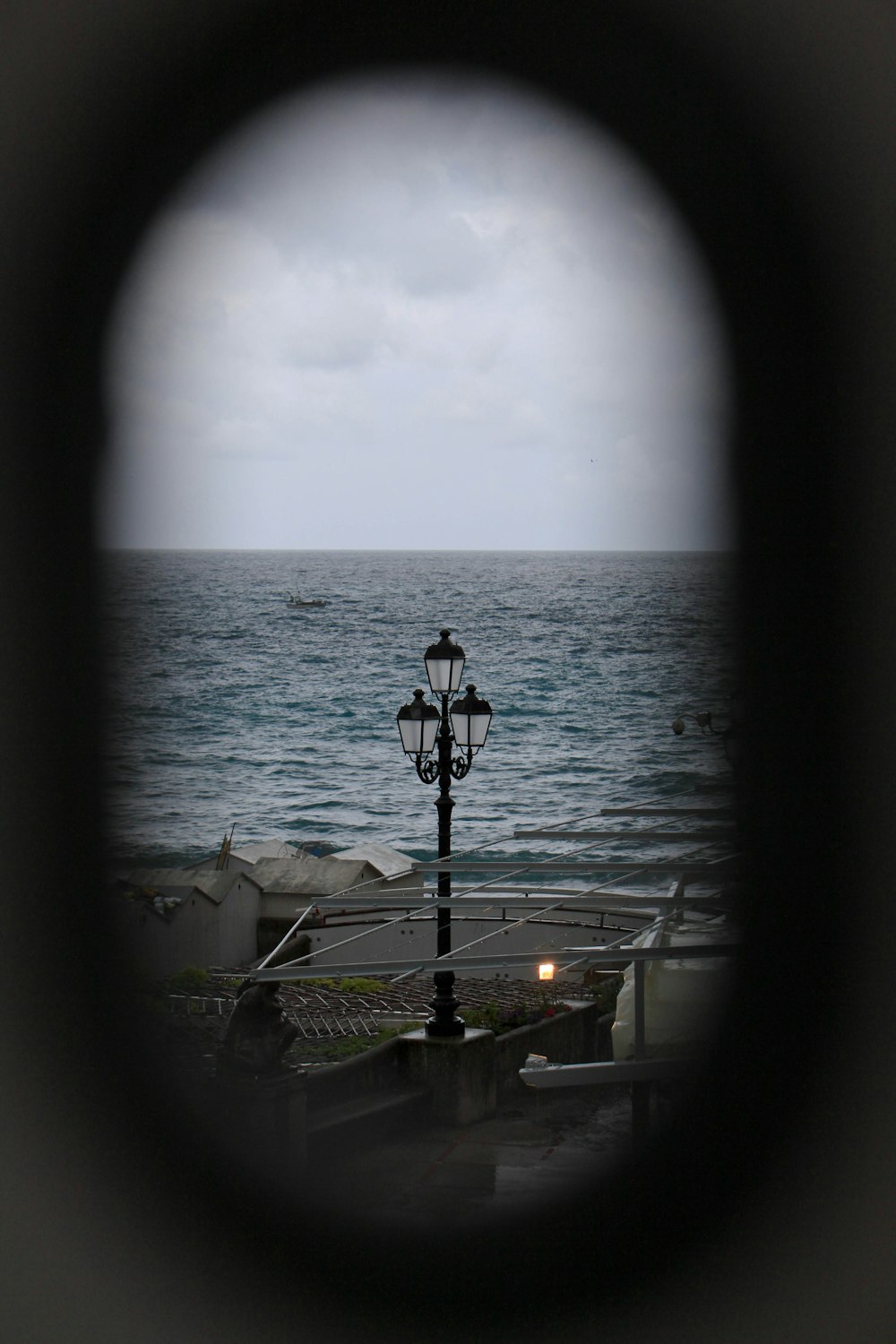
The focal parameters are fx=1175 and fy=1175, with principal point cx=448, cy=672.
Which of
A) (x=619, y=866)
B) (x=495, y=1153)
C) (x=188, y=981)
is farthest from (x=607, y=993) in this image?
(x=619, y=866)

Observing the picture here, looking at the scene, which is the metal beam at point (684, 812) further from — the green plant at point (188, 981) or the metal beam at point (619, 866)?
the green plant at point (188, 981)

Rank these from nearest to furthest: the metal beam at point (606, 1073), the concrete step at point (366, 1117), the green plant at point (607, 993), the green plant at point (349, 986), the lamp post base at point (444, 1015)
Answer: the metal beam at point (606, 1073)
the concrete step at point (366, 1117)
the lamp post base at point (444, 1015)
the green plant at point (607, 993)
the green plant at point (349, 986)

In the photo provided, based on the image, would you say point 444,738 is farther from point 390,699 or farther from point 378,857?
point 390,699

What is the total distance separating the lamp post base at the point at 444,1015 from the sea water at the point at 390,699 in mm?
8524

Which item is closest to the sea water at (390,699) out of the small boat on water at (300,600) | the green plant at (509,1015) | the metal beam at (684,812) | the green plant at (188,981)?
the small boat on water at (300,600)

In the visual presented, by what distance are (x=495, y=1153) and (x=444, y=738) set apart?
149cm

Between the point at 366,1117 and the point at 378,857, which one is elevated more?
the point at 366,1117

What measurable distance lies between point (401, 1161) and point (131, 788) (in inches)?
77.4

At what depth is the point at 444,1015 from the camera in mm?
3877

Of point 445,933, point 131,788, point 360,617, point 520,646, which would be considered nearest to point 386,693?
point 520,646

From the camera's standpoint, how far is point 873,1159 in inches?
52.1

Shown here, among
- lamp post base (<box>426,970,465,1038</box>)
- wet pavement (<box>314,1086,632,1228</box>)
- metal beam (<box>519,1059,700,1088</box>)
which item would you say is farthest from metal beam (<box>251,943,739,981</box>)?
lamp post base (<box>426,970,465,1038</box>)

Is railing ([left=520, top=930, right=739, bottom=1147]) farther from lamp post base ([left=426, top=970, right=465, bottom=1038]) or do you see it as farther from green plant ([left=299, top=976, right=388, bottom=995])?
green plant ([left=299, top=976, right=388, bottom=995])

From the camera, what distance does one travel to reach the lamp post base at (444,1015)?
3836mm
